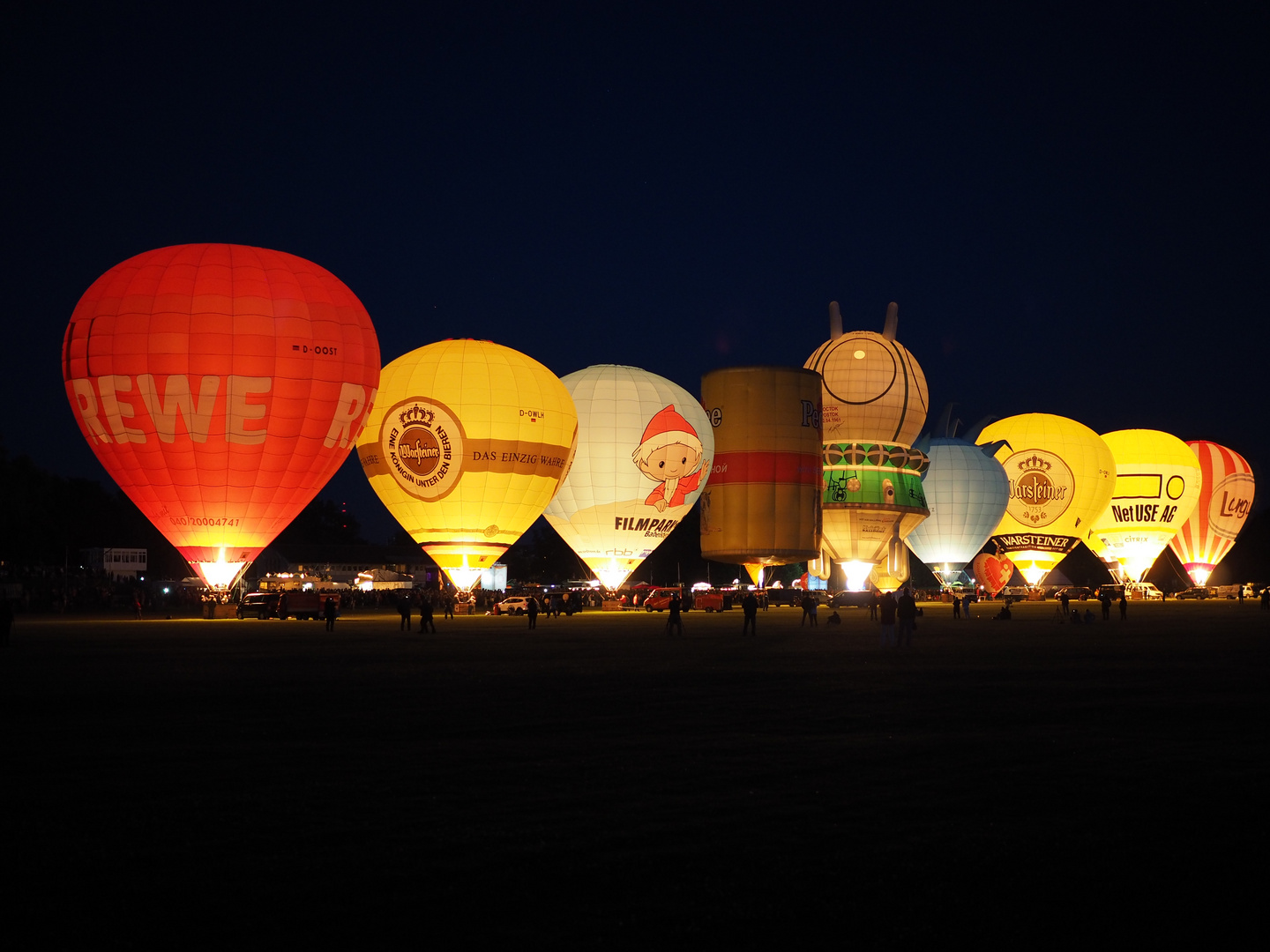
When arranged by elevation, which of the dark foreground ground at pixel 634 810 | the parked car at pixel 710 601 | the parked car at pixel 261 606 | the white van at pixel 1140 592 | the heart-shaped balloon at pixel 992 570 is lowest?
the dark foreground ground at pixel 634 810

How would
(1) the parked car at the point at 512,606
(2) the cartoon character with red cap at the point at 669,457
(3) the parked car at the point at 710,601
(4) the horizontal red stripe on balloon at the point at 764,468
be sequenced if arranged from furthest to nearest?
(4) the horizontal red stripe on balloon at the point at 764,468 < (3) the parked car at the point at 710,601 < (2) the cartoon character with red cap at the point at 669,457 < (1) the parked car at the point at 512,606

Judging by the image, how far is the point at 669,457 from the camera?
5188 centimetres

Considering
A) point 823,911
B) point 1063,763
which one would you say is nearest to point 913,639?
point 1063,763

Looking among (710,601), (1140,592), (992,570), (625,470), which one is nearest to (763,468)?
(710,601)

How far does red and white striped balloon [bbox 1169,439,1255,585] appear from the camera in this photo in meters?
80.8

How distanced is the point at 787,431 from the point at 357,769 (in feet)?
151

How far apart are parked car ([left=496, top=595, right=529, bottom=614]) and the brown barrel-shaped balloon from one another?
1169 cm

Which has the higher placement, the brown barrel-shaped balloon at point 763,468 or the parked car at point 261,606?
the brown barrel-shaped balloon at point 763,468

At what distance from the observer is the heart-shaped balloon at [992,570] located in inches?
2943

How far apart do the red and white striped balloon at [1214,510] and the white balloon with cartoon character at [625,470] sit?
42.3m

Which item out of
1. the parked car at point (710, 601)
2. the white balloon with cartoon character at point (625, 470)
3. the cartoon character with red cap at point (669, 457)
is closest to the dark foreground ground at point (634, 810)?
the white balloon with cartoon character at point (625, 470)

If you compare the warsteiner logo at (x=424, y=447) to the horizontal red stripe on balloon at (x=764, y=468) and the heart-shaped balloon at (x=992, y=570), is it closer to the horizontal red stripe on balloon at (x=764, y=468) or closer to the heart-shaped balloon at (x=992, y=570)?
the horizontal red stripe on balloon at (x=764, y=468)

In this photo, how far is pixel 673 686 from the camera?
55.7 ft

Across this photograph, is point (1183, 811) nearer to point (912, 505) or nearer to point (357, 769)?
point (357, 769)
